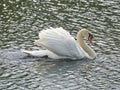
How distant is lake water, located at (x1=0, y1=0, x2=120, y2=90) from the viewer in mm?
14266

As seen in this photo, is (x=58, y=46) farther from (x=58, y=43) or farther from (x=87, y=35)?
(x=87, y=35)

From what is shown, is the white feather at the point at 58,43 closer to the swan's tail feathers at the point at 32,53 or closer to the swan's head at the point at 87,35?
the swan's tail feathers at the point at 32,53

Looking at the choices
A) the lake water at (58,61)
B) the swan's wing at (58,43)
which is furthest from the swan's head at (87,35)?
the swan's wing at (58,43)

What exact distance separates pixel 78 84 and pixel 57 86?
25.1 inches

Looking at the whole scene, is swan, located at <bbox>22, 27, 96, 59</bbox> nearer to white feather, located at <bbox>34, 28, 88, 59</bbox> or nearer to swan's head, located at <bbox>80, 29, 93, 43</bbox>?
white feather, located at <bbox>34, 28, 88, 59</bbox>

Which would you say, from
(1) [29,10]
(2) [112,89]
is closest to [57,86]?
(2) [112,89]

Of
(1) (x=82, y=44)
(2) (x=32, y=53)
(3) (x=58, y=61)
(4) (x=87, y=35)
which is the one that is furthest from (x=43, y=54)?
(4) (x=87, y=35)

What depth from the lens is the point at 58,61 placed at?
54.0 ft

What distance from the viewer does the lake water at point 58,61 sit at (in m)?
14.3

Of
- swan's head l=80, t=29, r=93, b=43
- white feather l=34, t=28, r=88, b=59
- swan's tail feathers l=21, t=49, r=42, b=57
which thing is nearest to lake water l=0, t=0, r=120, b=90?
A: swan's tail feathers l=21, t=49, r=42, b=57

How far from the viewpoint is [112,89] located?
13.8m

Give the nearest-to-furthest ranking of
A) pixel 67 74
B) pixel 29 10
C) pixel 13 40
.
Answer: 1. pixel 67 74
2. pixel 13 40
3. pixel 29 10

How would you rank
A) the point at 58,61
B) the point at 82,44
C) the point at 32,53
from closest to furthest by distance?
the point at 32,53, the point at 58,61, the point at 82,44

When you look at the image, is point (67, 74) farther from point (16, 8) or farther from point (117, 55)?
point (16, 8)
